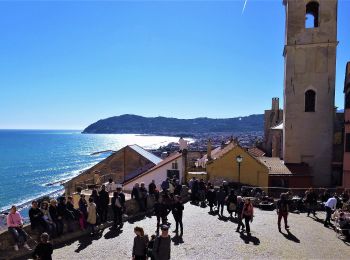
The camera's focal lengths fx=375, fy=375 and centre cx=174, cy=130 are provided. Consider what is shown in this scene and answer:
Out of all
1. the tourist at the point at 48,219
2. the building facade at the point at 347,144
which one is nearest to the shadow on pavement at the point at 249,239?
the tourist at the point at 48,219

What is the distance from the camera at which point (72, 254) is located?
488 inches

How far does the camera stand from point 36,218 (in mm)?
12773

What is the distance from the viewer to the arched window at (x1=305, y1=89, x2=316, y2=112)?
29562 millimetres

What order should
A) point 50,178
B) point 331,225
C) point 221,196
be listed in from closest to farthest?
point 331,225 → point 221,196 → point 50,178

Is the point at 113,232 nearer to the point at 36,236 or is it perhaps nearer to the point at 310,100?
the point at 36,236

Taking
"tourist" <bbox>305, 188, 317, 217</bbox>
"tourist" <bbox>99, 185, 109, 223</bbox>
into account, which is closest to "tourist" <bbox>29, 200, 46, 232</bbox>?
"tourist" <bbox>99, 185, 109, 223</bbox>

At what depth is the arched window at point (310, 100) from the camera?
29.6 m

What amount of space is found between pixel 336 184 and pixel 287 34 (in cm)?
1243

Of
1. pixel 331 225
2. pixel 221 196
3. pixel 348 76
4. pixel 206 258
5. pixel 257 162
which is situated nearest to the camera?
pixel 206 258

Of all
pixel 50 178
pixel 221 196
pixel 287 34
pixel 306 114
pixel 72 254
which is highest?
pixel 287 34

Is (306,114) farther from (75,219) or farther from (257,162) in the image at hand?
→ (75,219)

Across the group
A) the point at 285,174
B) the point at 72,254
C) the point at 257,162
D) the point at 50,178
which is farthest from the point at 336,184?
the point at 50,178

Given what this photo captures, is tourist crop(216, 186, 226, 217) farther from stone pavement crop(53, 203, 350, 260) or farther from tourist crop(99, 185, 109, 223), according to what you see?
tourist crop(99, 185, 109, 223)

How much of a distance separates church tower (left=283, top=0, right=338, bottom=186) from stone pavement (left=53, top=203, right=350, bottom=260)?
1406 centimetres
